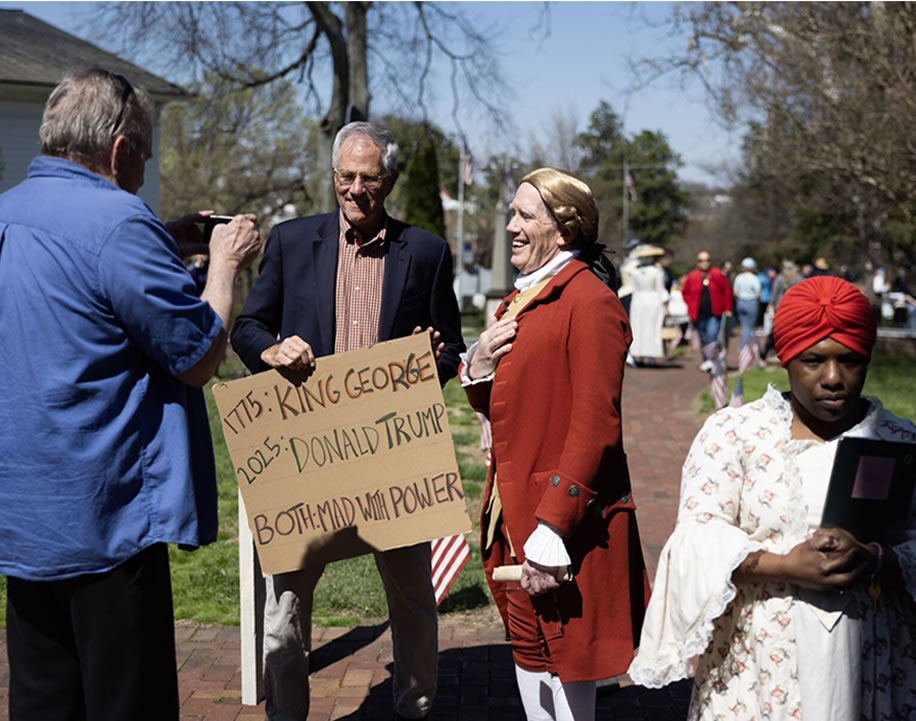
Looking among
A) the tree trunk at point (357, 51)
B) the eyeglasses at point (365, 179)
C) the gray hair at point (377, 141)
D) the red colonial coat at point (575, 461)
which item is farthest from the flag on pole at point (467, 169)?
the red colonial coat at point (575, 461)

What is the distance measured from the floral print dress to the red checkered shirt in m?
1.54

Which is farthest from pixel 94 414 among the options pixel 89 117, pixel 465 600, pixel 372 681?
pixel 465 600

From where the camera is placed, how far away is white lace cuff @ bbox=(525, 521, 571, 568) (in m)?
2.88

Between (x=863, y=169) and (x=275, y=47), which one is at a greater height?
(x=275, y=47)

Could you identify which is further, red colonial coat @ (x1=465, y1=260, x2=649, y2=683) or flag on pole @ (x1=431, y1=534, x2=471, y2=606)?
flag on pole @ (x1=431, y1=534, x2=471, y2=606)

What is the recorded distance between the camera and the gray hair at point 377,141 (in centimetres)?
387

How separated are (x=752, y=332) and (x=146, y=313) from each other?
658 inches

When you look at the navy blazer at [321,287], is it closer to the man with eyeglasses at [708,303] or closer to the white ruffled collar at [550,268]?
the white ruffled collar at [550,268]

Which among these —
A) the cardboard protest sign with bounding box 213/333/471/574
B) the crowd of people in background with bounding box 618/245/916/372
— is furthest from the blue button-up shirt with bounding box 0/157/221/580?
the crowd of people in background with bounding box 618/245/916/372

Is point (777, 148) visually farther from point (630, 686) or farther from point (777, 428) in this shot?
point (777, 428)

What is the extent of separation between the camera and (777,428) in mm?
2617

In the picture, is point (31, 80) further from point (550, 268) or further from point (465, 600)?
point (550, 268)

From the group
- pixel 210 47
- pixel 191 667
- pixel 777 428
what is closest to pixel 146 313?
pixel 777 428

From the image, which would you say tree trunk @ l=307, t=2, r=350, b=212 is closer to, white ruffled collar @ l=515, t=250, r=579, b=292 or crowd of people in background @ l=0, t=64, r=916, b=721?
white ruffled collar @ l=515, t=250, r=579, b=292
